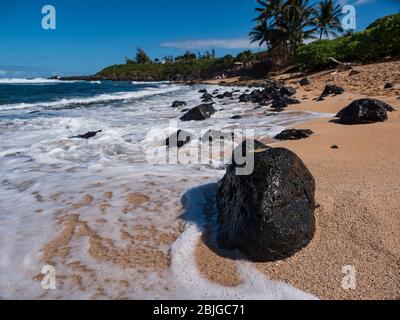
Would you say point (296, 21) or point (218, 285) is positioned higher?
point (296, 21)

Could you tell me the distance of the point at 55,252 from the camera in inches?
108

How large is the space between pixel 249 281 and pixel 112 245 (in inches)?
48.6

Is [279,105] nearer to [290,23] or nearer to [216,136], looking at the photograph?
[216,136]

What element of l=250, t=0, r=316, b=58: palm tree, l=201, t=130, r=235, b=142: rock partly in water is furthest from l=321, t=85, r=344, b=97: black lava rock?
→ l=250, t=0, r=316, b=58: palm tree

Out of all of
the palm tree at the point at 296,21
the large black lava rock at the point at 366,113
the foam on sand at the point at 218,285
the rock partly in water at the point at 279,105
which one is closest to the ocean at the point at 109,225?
the foam on sand at the point at 218,285

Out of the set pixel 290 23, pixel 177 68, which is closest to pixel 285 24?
pixel 290 23

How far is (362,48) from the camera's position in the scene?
21703 millimetres

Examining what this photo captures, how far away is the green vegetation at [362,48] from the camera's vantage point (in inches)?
798

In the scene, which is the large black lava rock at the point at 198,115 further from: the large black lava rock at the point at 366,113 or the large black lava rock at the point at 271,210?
the large black lava rock at the point at 271,210
